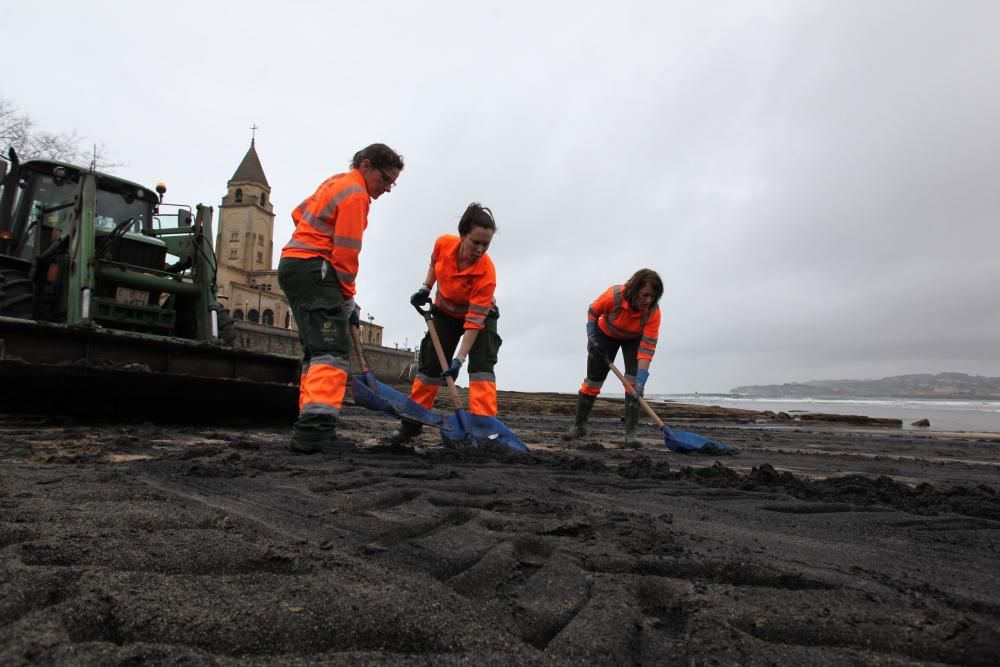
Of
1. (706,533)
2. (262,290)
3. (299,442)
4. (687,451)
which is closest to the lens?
(706,533)

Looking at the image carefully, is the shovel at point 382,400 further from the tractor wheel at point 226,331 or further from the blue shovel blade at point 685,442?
the tractor wheel at point 226,331

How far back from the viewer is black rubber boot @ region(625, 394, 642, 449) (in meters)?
6.13

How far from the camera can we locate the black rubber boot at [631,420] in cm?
613

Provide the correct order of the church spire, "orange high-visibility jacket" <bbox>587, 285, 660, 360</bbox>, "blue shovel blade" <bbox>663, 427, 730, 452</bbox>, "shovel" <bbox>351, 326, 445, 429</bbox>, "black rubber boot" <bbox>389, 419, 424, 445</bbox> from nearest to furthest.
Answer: "shovel" <bbox>351, 326, 445, 429</bbox>
"black rubber boot" <bbox>389, 419, 424, 445</bbox>
"blue shovel blade" <bbox>663, 427, 730, 452</bbox>
"orange high-visibility jacket" <bbox>587, 285, 660, 360</bbox>
the church spire

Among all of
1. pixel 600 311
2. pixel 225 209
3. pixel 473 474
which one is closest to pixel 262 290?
pixel 225 209

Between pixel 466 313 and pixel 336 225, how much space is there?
1317 mm

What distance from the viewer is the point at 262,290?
4184cm

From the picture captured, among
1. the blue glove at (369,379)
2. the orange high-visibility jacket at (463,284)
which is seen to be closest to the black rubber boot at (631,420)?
the orange high-visibility jacket at (463,284)

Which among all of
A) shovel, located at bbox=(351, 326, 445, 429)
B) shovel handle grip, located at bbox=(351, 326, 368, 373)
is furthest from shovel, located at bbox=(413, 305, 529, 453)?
shovel handle grip, located at bbox=(351, 326, 368, 373)

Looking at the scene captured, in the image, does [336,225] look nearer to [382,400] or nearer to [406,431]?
[382,400]

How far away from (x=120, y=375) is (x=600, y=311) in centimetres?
458

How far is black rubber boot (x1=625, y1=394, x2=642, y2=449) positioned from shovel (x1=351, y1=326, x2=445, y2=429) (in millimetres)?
2364

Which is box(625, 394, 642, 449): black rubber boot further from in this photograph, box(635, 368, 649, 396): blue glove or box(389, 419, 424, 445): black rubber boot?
box(389, 419, 424, 445): black rubber boot

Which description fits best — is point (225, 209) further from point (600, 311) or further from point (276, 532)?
point (276, 532)
